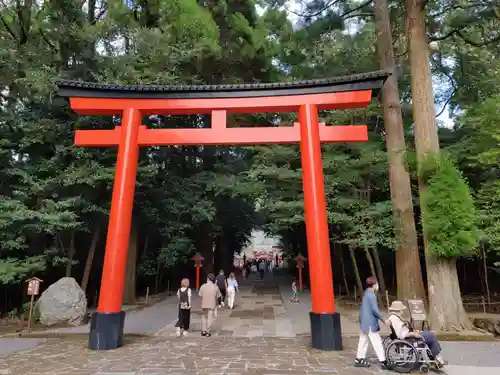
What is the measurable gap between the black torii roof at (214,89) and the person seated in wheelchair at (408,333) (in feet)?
17.2

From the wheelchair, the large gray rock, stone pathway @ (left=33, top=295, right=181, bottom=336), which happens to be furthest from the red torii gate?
the large gray rock

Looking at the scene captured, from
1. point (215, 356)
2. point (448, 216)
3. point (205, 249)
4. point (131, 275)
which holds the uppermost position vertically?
point (448, 216)

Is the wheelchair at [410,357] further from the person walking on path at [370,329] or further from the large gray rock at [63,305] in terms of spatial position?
the large gray rock at [63,305]

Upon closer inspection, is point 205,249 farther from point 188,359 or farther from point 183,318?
point 188,359

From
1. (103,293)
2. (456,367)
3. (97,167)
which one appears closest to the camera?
(456,367)

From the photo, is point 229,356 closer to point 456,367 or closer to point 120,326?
point 120,326

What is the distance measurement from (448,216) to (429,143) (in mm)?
2261

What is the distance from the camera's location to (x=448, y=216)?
8922 millimetres

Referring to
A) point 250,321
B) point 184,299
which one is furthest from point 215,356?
point 250,321

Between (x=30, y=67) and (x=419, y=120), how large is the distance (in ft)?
44.3

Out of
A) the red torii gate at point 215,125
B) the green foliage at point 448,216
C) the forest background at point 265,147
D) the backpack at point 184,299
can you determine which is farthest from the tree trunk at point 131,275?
the green foliage at point 448,216

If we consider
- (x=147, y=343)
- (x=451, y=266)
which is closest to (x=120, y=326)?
(x=147, y=343)

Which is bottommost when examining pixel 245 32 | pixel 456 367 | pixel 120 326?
pixel 456 367

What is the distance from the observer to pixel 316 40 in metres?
14.1
